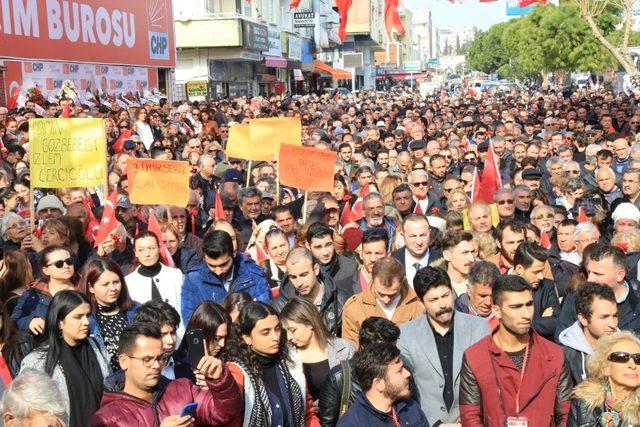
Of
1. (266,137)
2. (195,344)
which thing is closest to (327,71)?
(266,137)

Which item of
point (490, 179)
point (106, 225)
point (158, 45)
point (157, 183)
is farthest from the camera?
point (158, 45)

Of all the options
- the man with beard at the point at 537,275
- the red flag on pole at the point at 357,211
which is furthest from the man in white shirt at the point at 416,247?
the red flag on pole at the point at 357,211

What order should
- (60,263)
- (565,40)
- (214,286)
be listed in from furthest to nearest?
1. (565,40)
2. (214,286)
3. (60,263)

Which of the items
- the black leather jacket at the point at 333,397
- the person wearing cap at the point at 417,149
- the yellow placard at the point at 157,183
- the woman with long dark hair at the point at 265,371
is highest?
the yellow placard at the point at 157,183

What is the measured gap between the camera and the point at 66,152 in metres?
9.31

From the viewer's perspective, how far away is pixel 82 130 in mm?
9430

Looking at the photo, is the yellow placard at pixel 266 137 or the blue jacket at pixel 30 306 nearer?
the blue jacket at pixel 30 306

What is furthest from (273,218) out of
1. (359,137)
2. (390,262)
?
(359,137)

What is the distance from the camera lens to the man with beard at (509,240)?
23.8ft

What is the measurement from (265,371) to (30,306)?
1915 mm

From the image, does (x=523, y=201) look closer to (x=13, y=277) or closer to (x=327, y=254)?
(x=327, y=254)

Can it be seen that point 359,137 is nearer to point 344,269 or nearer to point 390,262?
point 344,269

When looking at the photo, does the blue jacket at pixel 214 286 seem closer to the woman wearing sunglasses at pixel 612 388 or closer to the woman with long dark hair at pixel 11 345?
the woman with long dark hair at pixel 11 345

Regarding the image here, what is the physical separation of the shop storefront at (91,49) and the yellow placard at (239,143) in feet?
31.1
